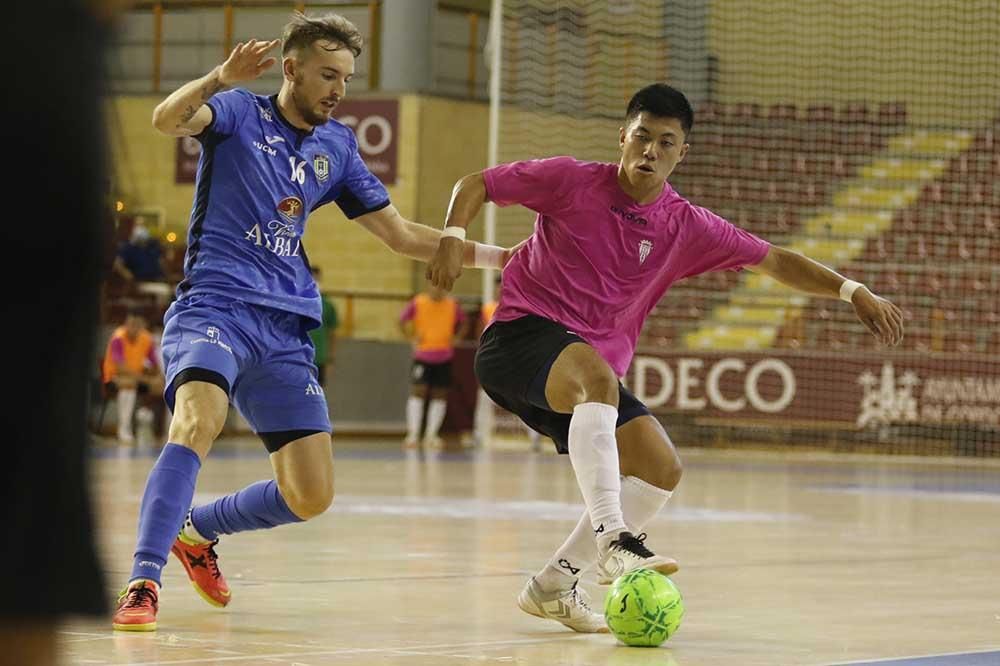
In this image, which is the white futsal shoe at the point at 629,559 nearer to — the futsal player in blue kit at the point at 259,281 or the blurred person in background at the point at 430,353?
the futsal player in blue kit at the point at 259,281

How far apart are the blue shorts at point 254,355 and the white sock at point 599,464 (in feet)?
3.05

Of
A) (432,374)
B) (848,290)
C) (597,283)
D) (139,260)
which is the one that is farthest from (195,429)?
(139,260)

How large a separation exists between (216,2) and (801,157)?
375 inches

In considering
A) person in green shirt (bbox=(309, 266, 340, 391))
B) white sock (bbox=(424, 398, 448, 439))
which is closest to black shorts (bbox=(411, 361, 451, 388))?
white sock (bbox=(424, 398, 448, 439))

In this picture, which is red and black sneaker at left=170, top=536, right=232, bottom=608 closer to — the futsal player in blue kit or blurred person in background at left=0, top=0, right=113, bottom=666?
the futsal player in blue kit

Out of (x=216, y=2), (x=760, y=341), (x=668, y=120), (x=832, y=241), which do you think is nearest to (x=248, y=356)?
(x=668, y=120)

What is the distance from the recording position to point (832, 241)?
24031mm

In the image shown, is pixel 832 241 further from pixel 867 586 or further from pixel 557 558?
pixel 557 558

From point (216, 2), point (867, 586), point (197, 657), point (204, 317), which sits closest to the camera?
point (197, 657)

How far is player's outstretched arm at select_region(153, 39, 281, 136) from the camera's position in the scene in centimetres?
536

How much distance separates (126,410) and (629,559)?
15.5 meters

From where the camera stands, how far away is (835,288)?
6.30 metres

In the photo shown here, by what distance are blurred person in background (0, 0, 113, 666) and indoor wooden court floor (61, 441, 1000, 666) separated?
0.56 feet

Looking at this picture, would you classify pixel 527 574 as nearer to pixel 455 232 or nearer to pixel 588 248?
pixel 588 248
